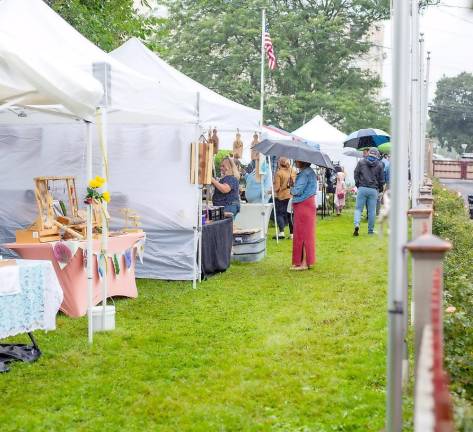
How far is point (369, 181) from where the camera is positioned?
16.0 metres

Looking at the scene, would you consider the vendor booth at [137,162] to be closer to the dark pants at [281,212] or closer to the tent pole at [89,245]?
the tent pole at [89,245]

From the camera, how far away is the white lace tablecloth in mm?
5684

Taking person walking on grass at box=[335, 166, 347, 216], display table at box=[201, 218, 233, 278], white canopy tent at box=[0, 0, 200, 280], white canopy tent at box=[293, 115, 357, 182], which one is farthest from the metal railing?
white canopy tent at box=[293, 115, 357, 182]

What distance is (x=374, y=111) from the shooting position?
140ft

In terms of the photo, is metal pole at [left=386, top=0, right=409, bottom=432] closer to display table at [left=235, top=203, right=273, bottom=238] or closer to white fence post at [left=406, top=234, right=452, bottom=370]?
white fence post at [left=406, top=234, right=452, bottom=370]

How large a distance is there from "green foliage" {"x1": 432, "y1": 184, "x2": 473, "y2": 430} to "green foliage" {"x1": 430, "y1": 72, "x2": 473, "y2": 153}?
8097 cm

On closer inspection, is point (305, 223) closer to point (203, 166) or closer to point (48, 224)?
point (203, 166)

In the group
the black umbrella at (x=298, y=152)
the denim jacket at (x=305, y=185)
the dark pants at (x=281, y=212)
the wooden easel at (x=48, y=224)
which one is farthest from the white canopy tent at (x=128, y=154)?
the dark pants at (x=281, y=212)

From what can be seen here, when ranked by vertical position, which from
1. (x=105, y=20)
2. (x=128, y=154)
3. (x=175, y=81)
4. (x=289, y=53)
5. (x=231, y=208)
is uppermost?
(x=289, y=53)

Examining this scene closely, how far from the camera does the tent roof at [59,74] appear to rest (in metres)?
5.68

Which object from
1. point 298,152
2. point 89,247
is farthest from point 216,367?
point 298,152

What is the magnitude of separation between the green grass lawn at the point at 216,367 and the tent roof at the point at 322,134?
1625 centimetres

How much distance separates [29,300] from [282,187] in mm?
9766

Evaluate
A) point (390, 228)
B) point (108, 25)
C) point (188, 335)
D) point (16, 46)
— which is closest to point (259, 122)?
point (188, 335)
